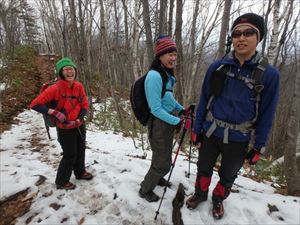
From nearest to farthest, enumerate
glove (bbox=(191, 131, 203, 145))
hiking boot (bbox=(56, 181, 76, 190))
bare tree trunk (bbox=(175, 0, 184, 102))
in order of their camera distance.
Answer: glove (bbox=(191, 131, 203, 145)), hiking boot (bbox=(56, 181, 76, 190)), bare tree trunk (bbox=(175, 0, 184, 102))

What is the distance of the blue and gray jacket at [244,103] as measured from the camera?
2.36 metres

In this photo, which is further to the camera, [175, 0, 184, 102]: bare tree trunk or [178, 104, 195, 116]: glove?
[175, 0, 184, 102]: bare tree trunk

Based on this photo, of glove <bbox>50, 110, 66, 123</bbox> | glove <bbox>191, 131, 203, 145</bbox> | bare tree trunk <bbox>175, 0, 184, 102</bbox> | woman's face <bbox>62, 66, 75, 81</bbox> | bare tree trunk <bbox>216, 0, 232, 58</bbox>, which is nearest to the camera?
glove <bbox>191, 131, 203, 145</bbox>

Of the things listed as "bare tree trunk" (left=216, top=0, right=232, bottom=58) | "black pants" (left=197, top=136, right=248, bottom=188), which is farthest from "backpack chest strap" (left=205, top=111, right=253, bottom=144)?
"bare tree trunk" (left=216, top=0, right=232, bottom=58)

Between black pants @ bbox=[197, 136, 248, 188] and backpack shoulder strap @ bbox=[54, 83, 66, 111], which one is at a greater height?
backpack shoulder strap @ bbox=[54, 83, 66, 111]

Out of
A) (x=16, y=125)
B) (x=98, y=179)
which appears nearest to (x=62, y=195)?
(x=98, y=179)

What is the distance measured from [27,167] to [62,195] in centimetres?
142

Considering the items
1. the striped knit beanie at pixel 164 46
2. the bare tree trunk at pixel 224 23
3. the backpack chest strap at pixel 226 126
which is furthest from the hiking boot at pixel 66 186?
the bare tree trunk at pixel 224 23

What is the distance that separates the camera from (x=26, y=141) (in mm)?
6707

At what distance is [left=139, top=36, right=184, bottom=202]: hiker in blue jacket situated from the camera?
2652 millimetres

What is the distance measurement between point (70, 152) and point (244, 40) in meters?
2.71

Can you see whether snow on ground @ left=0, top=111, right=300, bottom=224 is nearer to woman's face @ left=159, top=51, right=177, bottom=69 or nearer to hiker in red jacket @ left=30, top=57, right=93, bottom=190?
hiker in red jacket @ left=30, top=57, right=93, bottom=190

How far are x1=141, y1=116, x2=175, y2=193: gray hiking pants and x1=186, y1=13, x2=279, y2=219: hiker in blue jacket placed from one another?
13.0 inches

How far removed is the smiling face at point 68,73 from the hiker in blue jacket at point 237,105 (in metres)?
1.84
